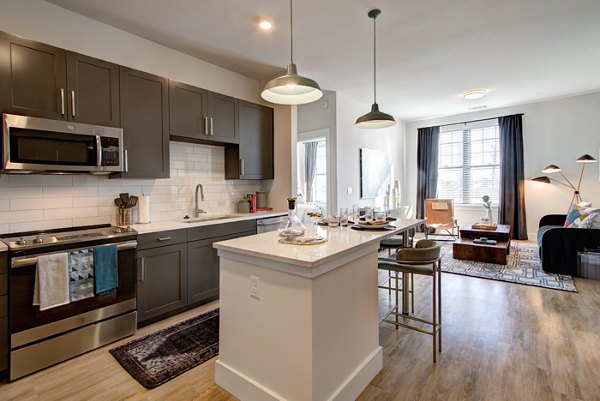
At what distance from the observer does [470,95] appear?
5.29 metres

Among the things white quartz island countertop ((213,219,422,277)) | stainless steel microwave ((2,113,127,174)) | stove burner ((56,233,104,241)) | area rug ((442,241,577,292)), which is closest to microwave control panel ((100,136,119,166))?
stainless steel microwave ((2,113,127,174))

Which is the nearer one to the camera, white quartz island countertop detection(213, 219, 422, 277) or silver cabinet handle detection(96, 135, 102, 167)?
white quartz island countertop detection(213, 219, 422, 277)

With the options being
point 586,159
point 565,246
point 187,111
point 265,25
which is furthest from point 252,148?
point 586,159

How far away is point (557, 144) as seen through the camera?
615 cm

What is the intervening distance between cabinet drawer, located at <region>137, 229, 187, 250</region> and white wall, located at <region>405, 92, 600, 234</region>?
700cm

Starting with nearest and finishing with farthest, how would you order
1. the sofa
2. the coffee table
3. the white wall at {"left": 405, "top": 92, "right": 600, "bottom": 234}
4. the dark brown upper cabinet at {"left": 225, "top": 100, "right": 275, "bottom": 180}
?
the sofa < the dark brown upper cabinet at {"left": 225, "top": 100, "right": 275, "bottom": 180} < the coffee table < the white wall at {"left": 405, "top": 92, "right": 600, "bottom": 234}

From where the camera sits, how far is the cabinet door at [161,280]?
2727mm

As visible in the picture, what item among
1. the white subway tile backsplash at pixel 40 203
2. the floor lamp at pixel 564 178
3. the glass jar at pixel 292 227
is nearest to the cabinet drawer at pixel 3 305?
the white subway tile backsplash at pixel 40 203

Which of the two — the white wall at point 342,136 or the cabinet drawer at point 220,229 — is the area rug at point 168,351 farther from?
the white wall at point 342,136

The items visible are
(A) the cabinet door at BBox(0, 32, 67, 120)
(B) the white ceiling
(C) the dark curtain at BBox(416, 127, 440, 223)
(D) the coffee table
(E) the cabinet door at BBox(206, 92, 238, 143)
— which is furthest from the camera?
(C) the dark curtain at BBox(416, 127, 440, 223)

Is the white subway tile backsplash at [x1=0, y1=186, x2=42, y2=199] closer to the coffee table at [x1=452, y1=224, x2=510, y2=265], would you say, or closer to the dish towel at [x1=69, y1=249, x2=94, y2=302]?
the dish towel at [x1=69, y1=249, x2=94, y2=302]

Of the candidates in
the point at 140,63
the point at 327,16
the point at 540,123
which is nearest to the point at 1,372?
the point at 140,63

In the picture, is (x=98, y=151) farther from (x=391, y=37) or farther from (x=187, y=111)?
(x=391, y=37)

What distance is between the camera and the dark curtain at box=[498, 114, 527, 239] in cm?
644
